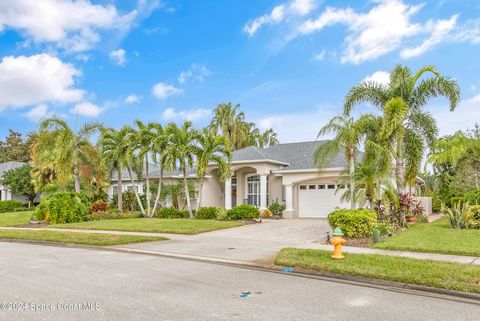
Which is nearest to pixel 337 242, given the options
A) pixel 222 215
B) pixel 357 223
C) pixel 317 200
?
pixel 357 223

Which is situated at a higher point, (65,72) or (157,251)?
(65,72)

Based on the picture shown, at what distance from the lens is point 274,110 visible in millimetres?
27625

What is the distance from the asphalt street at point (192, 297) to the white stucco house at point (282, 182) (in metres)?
14.6

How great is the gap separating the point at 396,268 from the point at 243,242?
632 cm

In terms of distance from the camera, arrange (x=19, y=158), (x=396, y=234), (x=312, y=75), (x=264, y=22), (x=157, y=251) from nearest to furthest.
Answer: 1. (x=157, y=251)
2. (x=396, y=234)
3. (x=264, y=22)
4. (x=312, y=75)
5. (x=19, y=158)

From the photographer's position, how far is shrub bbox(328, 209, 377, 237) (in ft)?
43.8

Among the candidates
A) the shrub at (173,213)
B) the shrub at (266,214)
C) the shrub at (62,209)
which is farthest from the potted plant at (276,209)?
the shrub at (62,209)

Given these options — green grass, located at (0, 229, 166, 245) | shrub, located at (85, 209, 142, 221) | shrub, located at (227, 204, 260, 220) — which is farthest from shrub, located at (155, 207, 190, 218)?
green grass, located at (0, 229, 166, 245)

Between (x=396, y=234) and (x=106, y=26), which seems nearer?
(x=396, y=234)

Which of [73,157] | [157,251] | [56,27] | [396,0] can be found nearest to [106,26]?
[56,27]

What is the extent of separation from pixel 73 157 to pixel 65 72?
547cm

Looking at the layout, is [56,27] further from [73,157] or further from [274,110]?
[274,110]

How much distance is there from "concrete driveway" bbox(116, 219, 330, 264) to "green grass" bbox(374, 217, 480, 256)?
2759 millimetres

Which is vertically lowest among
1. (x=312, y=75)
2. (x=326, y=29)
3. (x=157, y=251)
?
(x=157, y=251)
